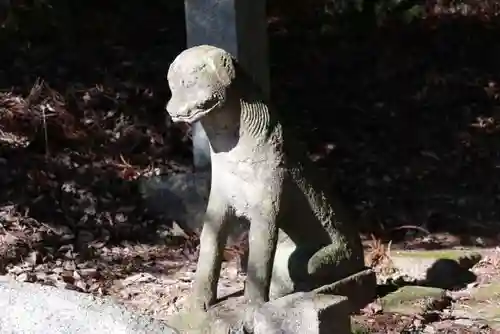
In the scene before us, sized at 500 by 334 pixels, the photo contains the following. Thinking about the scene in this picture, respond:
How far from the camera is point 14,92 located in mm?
7707

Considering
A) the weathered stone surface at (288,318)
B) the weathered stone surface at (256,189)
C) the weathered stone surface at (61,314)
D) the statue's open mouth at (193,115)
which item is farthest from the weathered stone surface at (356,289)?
the weathered stone surface at (61,314)

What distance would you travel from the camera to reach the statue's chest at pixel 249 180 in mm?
3438

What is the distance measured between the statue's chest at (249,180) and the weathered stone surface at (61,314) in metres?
0.90

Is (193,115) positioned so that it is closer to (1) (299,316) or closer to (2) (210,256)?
(2) (210,256)

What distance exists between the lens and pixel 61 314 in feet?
8.19

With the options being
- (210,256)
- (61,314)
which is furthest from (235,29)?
(61,314)

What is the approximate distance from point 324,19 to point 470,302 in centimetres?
540

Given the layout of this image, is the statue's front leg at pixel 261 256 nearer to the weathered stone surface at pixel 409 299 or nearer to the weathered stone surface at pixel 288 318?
the weathered stone surface at pixel 288 318

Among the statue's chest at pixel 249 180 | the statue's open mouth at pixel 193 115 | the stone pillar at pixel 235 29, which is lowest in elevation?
the statue's chest at pixel 249 180

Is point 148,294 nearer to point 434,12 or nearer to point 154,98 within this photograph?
point 154,98

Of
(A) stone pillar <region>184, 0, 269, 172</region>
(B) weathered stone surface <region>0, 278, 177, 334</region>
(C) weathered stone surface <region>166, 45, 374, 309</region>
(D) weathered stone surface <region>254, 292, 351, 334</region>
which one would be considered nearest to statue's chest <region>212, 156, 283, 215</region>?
(C) weathered stone surface <region>166, 45, 374, 309</region>

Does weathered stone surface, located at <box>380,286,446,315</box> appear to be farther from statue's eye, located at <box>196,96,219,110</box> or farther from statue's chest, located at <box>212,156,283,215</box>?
statue's eye, located at <box>196,96,219,110</box>

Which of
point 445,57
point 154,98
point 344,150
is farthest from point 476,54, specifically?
point 154,98

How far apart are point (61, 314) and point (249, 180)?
112 centimetres
